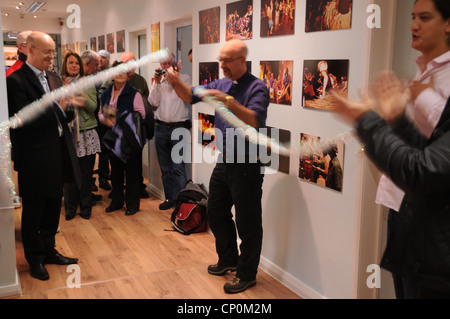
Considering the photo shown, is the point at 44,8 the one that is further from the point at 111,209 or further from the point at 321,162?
the point at 321,162

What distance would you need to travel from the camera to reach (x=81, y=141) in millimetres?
4562

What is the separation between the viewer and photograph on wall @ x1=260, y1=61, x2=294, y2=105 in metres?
3.10

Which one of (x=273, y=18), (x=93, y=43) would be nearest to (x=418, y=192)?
(x=273, y=18)

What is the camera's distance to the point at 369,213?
8.45 feet

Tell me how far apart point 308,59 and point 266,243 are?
5.01ft

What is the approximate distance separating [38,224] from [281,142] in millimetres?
1942

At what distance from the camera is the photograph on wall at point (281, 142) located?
3176 millimetres

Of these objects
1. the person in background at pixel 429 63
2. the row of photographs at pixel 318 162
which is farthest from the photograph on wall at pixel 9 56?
the person in background at pixel 429 63

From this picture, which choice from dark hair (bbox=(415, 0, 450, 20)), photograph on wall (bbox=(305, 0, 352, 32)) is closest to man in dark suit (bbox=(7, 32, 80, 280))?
photograph on wall (bbox=(305, 0, 352, 32))

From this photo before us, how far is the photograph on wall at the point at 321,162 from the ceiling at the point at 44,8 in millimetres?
7566
